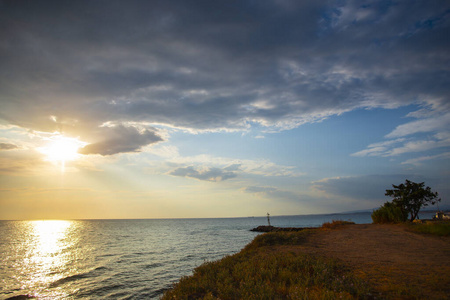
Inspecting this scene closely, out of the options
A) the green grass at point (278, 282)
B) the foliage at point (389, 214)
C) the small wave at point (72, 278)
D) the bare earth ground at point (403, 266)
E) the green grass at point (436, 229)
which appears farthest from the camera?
the foliage at point (389, 214)

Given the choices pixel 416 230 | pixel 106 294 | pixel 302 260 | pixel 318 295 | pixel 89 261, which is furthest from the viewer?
pixel 89 261

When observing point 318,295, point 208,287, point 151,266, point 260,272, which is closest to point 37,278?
point 151,266

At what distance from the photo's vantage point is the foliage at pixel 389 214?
31469 mm

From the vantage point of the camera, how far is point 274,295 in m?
7.41

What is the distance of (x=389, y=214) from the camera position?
32469mm

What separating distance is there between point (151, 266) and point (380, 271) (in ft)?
69.1

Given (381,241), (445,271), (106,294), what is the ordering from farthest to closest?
(381,241) → (106,294) → (445,271)

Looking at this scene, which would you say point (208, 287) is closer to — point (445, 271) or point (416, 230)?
point (445, 271)

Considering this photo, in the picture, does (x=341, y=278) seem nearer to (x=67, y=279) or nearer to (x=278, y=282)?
(x=278, y=282)

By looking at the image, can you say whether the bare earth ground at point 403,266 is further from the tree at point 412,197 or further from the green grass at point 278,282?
the tree at point 412,197

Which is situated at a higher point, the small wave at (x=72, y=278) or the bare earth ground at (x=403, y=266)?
the bare earth ground at (x=403, y=266)

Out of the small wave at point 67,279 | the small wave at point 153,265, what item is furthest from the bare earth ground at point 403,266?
the small wave at point 67,279

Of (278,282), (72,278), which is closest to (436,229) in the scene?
(278,282)

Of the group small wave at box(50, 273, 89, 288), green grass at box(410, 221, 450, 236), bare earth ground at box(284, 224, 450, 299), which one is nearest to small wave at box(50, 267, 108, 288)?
small wave at box(50, 273, 89, 288)
